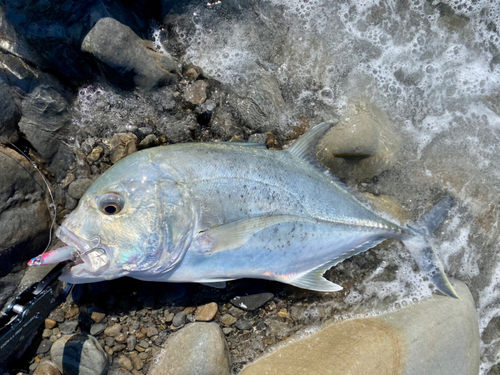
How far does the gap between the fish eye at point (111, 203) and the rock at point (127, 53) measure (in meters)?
1.16

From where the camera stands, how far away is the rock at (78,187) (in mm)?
2469

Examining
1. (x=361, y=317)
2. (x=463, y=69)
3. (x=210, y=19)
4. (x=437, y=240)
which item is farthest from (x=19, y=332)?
(x=463, y=69)

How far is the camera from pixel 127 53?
241 centimetres

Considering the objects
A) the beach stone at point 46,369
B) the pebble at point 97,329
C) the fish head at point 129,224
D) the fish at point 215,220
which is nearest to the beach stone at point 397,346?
the fish at point 215,220

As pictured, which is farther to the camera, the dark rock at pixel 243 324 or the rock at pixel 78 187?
the dark rock at pixel 243 324

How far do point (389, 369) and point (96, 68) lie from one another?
10.4 feet

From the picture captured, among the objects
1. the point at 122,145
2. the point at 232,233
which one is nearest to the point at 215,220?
the point at 232,233

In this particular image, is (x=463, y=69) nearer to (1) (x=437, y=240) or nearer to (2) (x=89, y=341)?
(1) (x=437, y=240)

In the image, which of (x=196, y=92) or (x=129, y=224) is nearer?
(x=129, y=224)

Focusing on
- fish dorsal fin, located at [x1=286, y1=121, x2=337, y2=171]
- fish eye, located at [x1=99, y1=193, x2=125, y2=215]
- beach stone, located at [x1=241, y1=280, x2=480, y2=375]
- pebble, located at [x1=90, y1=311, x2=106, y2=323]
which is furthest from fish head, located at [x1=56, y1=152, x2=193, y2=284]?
beach stone, located at [x1=241, y1=280, x2=480, y2=375]

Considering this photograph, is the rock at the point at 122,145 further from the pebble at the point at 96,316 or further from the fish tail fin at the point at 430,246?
the fish tail fin at the point at 430,246

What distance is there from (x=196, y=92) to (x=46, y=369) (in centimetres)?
243

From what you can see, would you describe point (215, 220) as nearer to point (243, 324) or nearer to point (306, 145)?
point (306, 145)

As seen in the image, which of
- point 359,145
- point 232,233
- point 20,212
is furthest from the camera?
point 359,145
